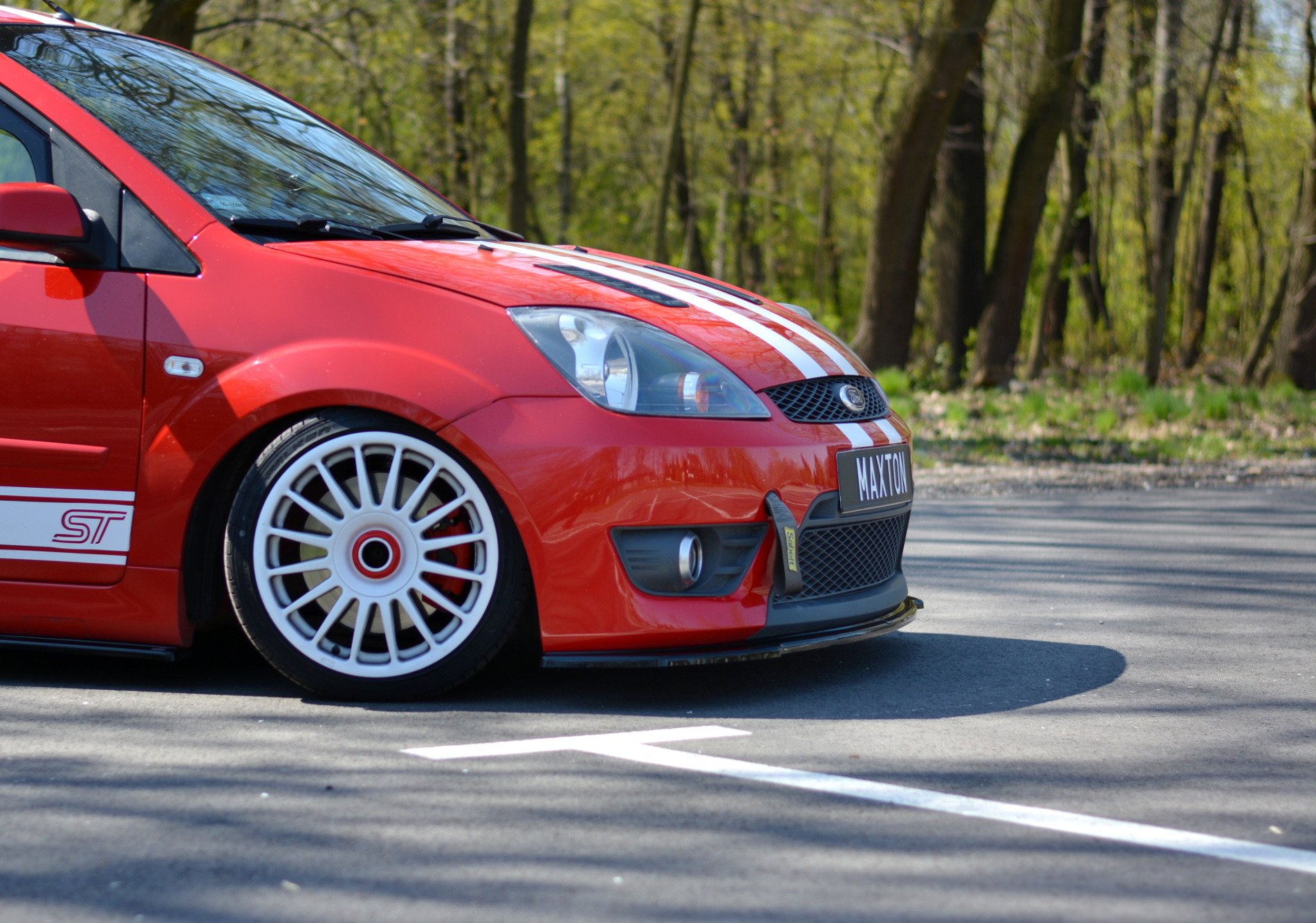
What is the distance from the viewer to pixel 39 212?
385 cm

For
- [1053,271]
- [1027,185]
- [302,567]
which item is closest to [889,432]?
[302,567]

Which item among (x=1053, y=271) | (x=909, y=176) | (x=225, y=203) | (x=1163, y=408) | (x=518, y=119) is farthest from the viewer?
(x=1053, y=271)

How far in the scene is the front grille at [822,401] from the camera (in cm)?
402

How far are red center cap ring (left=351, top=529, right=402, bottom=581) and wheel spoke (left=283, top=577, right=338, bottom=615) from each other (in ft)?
0.25

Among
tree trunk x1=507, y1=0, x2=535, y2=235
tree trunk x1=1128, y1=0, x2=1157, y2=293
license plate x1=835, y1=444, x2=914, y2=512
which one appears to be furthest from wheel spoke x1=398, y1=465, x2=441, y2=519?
tree trunk x1=1128, y1=0, x2=1157, y2=293

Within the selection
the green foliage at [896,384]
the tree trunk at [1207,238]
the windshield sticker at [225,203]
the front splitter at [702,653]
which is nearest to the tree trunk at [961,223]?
the green foliage at [896,384]

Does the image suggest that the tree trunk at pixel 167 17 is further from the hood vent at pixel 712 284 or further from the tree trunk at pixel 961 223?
the tree trunk at pixel 961 223

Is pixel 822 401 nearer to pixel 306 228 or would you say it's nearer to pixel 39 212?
pixel 306 228

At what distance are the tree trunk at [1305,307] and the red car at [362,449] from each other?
1340cm

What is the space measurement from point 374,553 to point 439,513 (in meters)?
0.21

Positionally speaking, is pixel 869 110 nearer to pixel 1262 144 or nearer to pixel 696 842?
pixel 1262 144

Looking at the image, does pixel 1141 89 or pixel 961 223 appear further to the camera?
pixel 1141 89

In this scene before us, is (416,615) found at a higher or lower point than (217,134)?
lower

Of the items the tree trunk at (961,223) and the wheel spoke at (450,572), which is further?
the tree trunk at (961,223)
